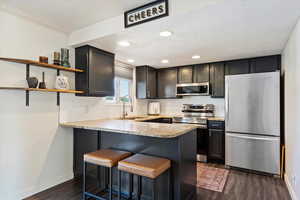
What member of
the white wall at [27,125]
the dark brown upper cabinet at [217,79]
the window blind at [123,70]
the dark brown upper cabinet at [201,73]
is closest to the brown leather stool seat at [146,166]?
the white wall at [27,125]

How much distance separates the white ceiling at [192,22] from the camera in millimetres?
1677

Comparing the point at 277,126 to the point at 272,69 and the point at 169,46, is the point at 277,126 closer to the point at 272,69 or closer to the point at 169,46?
the point at 272,69

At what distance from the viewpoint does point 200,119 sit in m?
3.65

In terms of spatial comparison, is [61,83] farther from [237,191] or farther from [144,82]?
[237,191]

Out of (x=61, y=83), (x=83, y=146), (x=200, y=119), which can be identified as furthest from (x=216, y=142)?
(x=61, y=83)

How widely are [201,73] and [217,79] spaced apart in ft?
1.37

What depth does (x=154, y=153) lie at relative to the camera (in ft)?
6.64

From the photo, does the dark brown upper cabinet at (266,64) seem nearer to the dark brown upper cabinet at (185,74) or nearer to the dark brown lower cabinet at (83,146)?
the dark brown upper cabinet at (185,74)

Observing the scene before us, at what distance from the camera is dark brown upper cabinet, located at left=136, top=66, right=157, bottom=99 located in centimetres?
436

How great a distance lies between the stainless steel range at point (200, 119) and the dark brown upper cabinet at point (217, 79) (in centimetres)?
41

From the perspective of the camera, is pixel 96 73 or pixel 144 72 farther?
pixel 144 72

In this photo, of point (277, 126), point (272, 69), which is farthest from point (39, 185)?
point (272, 69)

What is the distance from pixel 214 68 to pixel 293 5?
2316mm

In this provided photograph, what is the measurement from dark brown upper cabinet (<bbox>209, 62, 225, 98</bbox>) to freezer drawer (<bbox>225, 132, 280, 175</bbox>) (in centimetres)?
104
